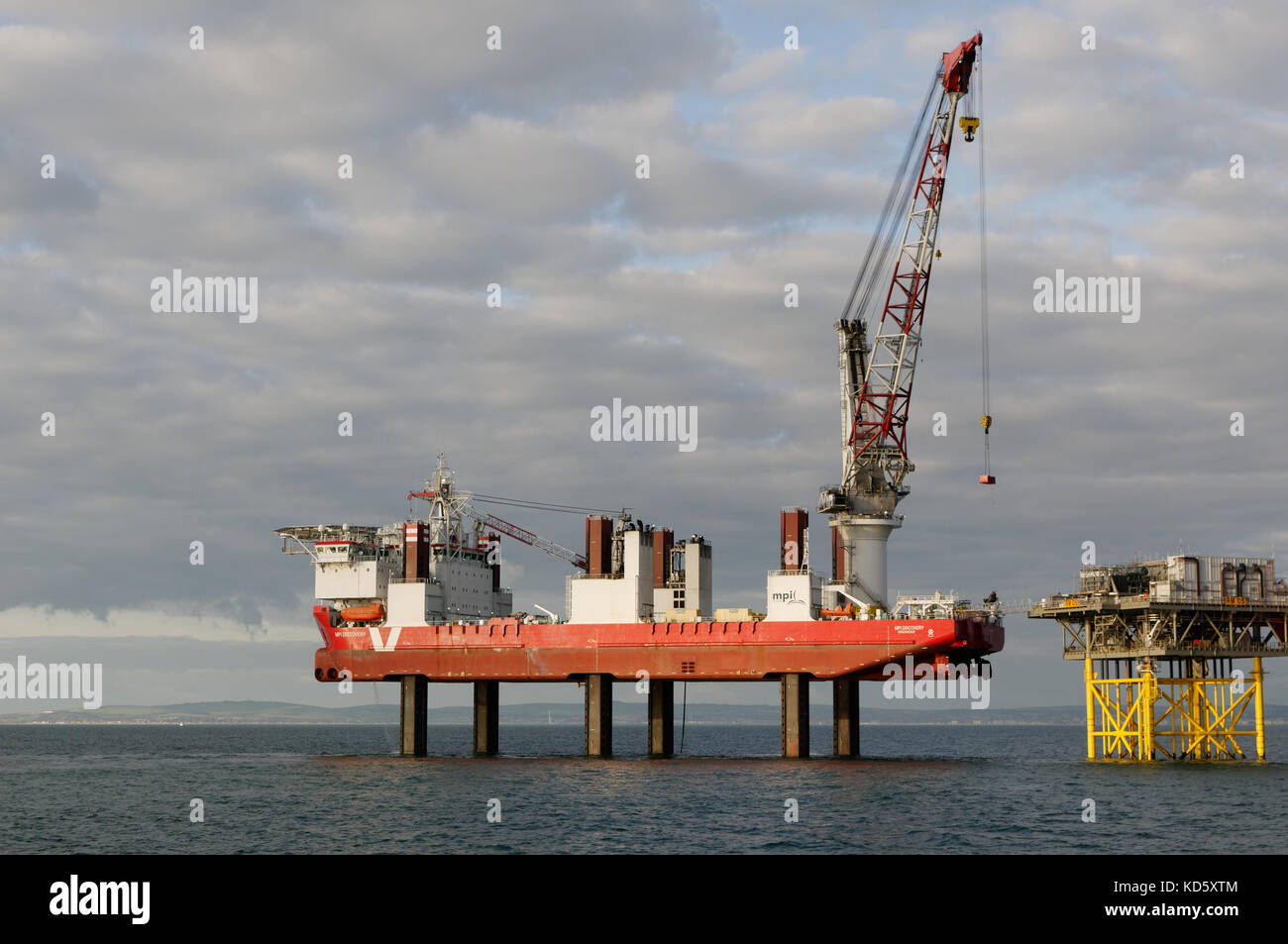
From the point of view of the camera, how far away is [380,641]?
84.5 metres

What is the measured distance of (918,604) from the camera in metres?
75.9

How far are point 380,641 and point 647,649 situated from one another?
59.2ft

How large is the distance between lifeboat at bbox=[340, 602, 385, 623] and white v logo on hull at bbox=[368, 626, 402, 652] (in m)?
1.38

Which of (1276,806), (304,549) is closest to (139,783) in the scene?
(304,549)

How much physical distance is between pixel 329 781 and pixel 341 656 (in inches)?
674

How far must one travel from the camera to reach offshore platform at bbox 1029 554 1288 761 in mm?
69812

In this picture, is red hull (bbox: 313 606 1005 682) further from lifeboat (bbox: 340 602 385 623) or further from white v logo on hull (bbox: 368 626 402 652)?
lifeboat (bbox: 340 602 385 623)
